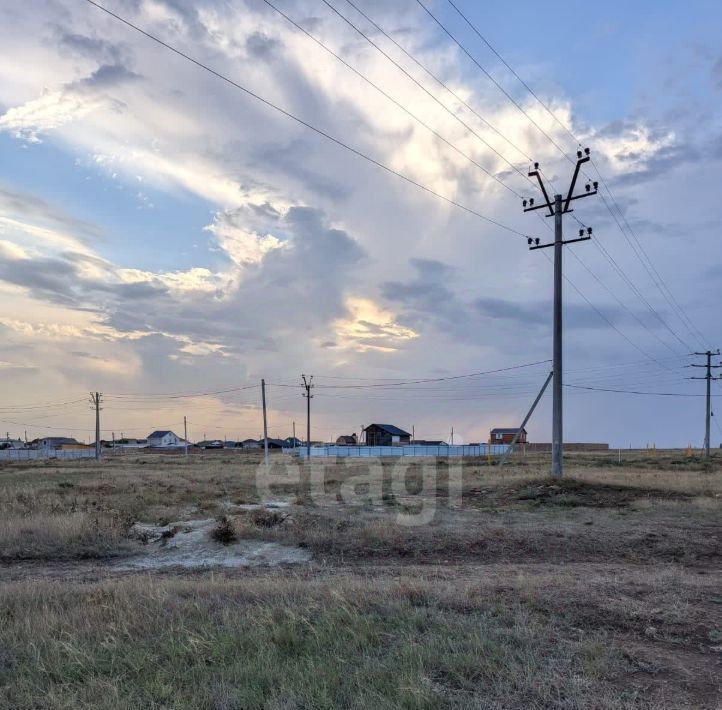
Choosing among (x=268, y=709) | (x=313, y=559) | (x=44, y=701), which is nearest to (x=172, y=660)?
(x=44, y=701)

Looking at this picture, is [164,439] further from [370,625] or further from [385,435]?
[370,625]

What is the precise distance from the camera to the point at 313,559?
41.1 feet

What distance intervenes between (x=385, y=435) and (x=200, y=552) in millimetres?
95945

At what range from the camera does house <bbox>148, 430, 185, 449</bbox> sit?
5802 inches

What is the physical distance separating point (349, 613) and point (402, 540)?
26.3ft

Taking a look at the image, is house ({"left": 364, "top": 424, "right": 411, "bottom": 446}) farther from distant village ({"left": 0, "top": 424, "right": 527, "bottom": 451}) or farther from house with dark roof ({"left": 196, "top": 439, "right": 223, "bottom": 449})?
house with dark roof ({"left": 196, "top": 439, "right": 223, "bottom": 449})

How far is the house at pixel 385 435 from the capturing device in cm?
10831

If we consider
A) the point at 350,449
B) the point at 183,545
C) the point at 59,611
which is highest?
the point at 59,611

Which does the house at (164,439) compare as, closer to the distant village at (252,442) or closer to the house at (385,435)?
the distant village at (252,442)

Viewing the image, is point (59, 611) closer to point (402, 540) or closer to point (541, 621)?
point (541, 621)

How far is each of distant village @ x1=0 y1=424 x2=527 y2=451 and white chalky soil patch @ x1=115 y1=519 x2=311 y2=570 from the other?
6652 centimetres

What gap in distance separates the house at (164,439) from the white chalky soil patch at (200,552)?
140488mm
